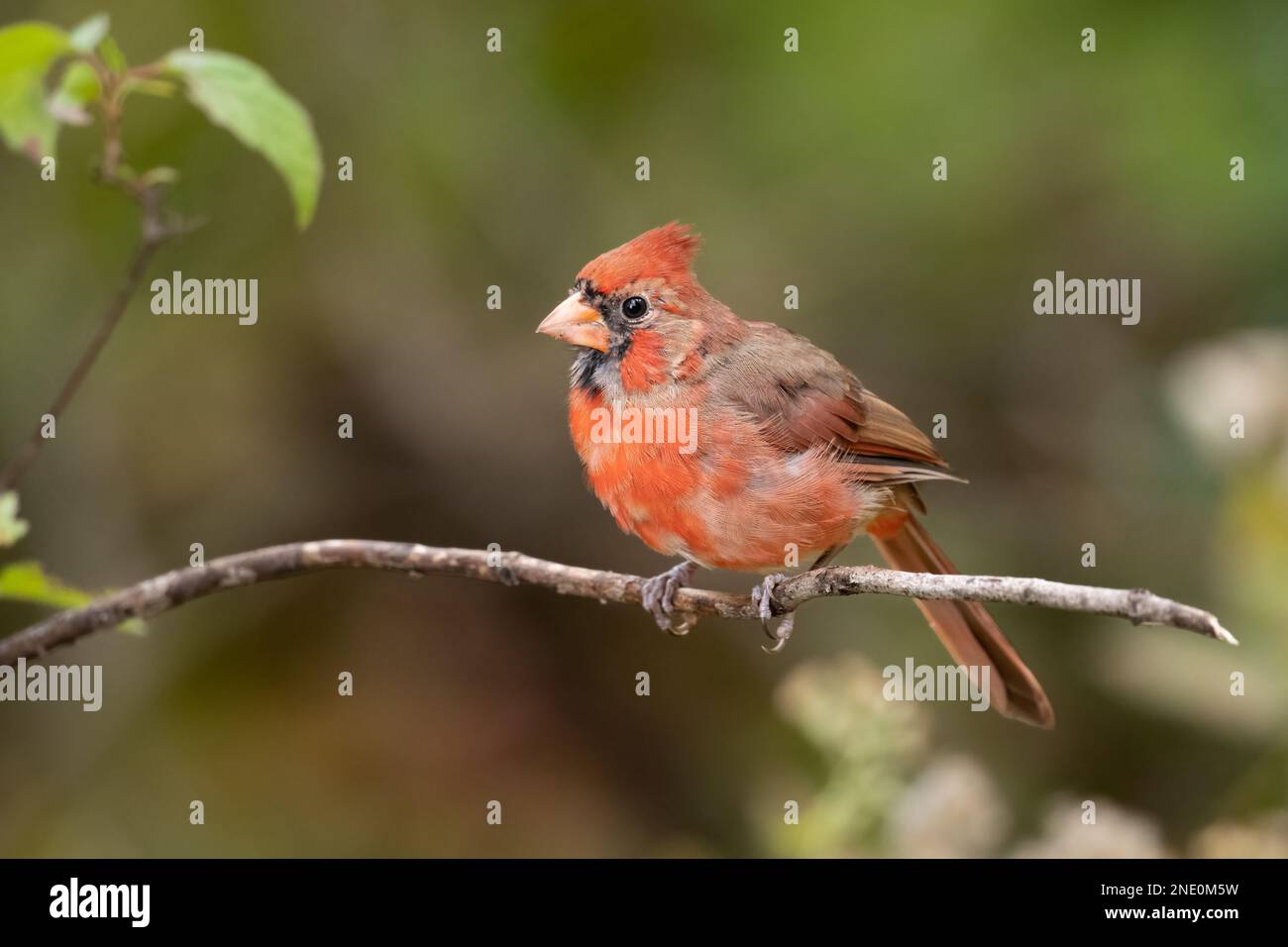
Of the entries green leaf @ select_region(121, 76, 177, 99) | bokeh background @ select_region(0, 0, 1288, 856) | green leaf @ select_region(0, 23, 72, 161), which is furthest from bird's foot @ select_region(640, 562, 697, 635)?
bokeh background @ select_region(0, 0, 1288, 856)

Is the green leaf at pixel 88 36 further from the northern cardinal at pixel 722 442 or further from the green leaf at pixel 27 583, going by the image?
the northern cardinal at pixel 722 442

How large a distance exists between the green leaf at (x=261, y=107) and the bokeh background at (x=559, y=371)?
12.6ft

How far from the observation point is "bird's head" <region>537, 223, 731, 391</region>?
4.12 meters

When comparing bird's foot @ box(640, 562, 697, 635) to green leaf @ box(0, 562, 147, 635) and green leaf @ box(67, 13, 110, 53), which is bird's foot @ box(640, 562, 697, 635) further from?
green leaf @ box(67, 13, 110, 53)

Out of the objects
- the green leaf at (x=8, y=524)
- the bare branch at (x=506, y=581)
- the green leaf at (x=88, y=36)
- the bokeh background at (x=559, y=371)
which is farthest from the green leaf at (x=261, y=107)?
the bokeh background at (x=559, y=371)

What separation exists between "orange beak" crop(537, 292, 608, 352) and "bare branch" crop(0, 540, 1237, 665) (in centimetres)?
95

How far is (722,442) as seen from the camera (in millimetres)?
3963

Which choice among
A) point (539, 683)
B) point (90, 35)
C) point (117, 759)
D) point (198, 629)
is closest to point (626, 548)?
point (539, 683)

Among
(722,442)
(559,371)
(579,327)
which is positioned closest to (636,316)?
(579,327)

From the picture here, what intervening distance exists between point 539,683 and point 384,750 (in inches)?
32.9

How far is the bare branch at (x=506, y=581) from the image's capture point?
234cm

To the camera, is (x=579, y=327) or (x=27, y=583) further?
(x=579, y=327)

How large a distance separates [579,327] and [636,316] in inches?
7.1

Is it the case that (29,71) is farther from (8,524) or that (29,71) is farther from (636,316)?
(636,316)
